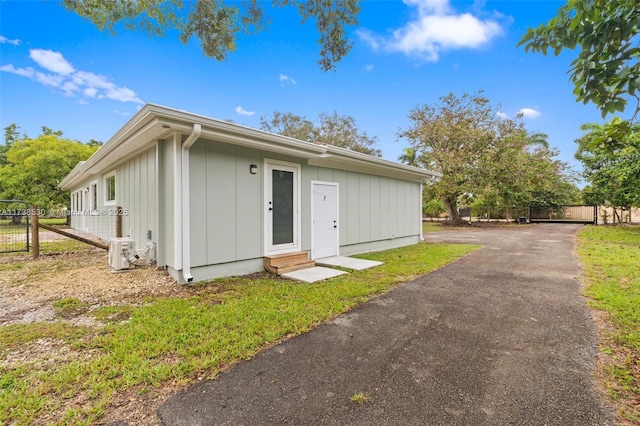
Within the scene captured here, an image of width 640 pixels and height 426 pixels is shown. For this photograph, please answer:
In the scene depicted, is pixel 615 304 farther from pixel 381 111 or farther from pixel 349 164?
pixel 381 111

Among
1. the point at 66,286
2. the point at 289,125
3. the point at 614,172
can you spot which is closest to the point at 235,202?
the point at 66,286

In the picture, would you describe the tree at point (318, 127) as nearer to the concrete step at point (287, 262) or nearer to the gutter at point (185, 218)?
the concrete step at point (287, 262)

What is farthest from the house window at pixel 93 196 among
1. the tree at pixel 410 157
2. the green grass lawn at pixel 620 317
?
the tree at pixel 410 157

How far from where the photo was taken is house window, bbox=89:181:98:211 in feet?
35.8

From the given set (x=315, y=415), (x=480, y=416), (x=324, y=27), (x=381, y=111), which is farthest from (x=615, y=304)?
(x=381, y=111)

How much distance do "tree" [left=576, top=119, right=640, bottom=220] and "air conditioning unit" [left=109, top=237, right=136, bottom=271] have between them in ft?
41.9

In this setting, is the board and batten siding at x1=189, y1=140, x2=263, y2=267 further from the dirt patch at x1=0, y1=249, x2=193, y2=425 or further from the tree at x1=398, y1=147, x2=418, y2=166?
the tree at x1=398, y1=147, x2=418, y2=166

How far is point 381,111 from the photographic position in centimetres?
1689

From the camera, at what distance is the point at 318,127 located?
24875mm

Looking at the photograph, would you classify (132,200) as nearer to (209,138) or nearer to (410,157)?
(209,138)

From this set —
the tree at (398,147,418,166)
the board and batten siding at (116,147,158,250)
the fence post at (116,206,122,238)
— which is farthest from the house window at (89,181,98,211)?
the tree at (398,147,418,166)

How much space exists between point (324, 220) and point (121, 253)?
13.6ft

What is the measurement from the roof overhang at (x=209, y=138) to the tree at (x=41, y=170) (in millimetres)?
12833

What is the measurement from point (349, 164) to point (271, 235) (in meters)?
2.86
